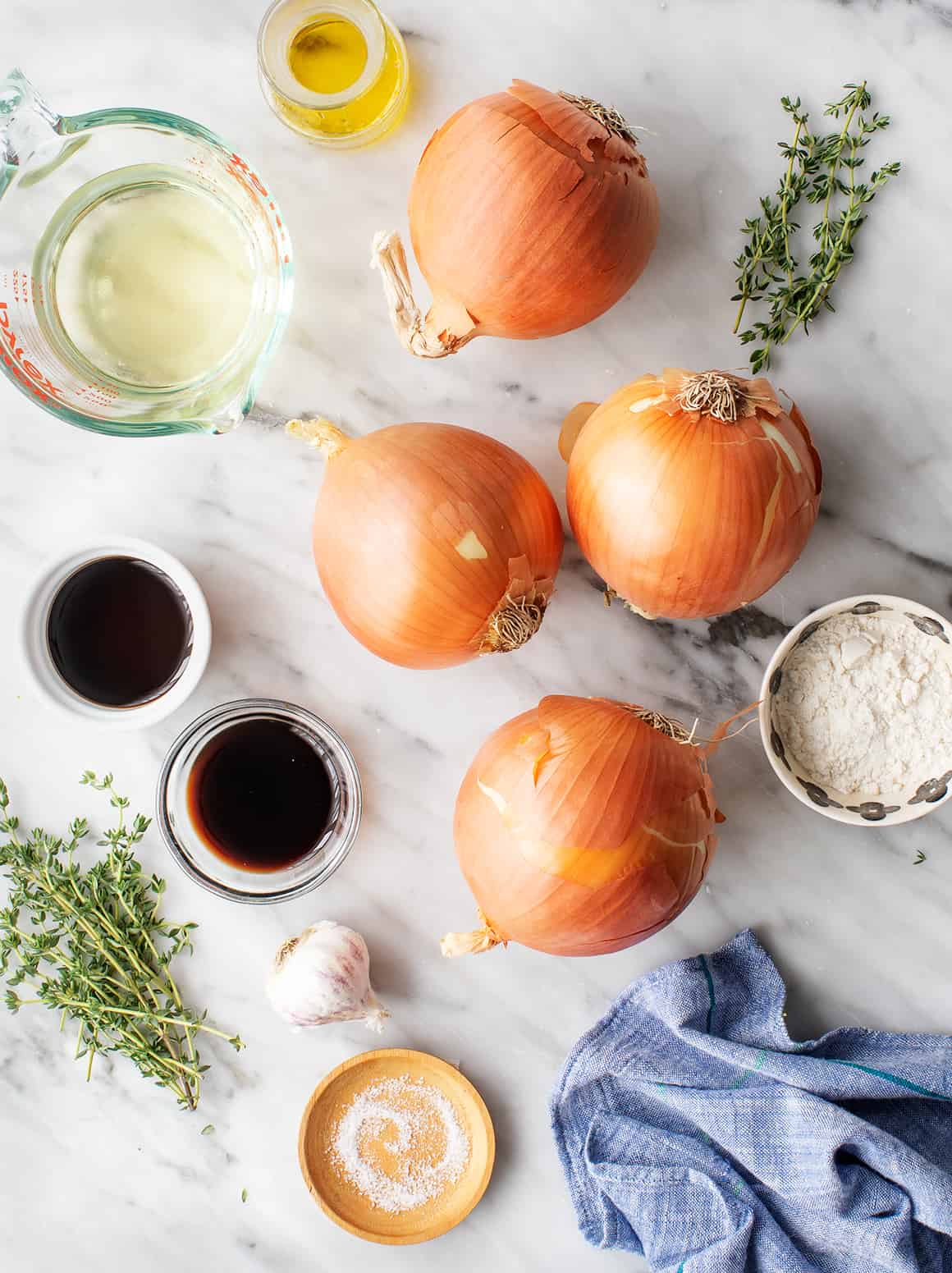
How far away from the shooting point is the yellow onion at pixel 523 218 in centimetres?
94

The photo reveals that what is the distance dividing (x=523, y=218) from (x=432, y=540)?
0.32 metres

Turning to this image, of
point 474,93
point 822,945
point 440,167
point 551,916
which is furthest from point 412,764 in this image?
point 474,93

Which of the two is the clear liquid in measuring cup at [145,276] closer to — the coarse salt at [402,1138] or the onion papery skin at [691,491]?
the onion papery skin at [691,491]

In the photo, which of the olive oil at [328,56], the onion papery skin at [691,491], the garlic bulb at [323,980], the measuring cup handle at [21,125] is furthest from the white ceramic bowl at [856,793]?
the measuring cup handle at [21,125]

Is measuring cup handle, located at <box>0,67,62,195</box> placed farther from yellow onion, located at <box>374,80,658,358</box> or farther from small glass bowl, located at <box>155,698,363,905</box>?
small glass bowl, located at <box>155,698,363,905</box>

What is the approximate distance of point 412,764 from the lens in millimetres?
1192

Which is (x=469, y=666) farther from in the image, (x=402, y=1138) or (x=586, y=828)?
(x=402, y=1138)

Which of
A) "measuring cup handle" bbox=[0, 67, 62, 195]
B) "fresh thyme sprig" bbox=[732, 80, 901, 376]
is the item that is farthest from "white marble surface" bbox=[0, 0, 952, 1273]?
"measuring cup handle" bbox=[0, 67, 62, 195]

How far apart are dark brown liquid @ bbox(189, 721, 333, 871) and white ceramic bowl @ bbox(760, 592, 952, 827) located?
1.70 ft

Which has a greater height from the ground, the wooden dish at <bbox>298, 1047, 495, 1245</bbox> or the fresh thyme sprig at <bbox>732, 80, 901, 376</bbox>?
the fresh thyme sprig at <bbox>732, 80, 901, 376</bbox>

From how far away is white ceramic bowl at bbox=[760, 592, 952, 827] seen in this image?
108 cm

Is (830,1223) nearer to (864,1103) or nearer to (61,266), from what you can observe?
(864,1103)

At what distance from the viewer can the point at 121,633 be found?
114 centimetres

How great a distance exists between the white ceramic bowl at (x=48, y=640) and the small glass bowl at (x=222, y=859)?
0.05 metres
